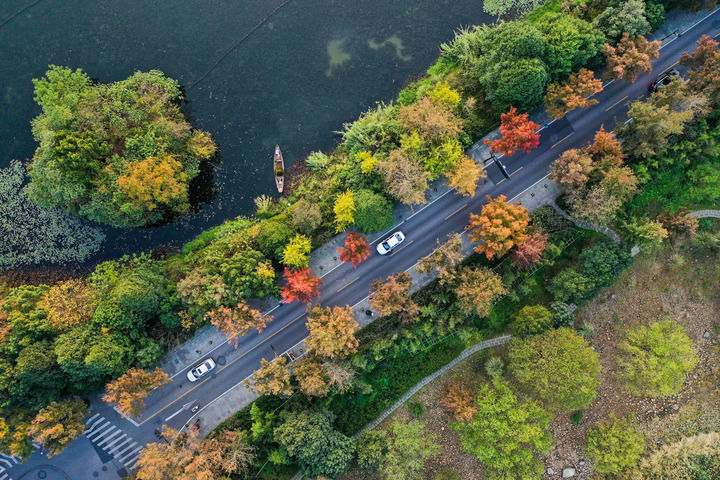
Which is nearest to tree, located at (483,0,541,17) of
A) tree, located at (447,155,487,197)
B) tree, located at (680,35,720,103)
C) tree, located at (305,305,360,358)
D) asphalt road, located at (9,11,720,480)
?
asphalt road, located at (9,11,720,480)

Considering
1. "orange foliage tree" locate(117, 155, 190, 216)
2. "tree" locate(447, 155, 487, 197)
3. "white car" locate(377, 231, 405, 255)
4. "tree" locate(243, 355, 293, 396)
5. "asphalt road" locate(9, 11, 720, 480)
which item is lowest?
A: "tree" locate(243, 355, 293, 396)

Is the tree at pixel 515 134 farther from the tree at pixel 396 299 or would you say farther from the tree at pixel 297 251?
the tree at pixel 297 251

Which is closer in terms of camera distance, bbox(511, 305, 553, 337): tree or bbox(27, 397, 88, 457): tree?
bbox(27, 397, 88, 457): tree

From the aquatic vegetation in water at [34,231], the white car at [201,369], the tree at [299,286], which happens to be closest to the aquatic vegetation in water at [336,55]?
the tree at [299,286]

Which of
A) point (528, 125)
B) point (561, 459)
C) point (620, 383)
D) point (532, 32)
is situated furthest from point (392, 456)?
point (532, 32)

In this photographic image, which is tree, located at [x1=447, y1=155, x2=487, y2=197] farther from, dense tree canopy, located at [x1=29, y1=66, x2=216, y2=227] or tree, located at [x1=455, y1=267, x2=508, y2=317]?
dense tree canopy, located at [x1=29, y1=66, x2=216, y2=227]

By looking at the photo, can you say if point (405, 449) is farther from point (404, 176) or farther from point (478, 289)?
point (404, 176)
